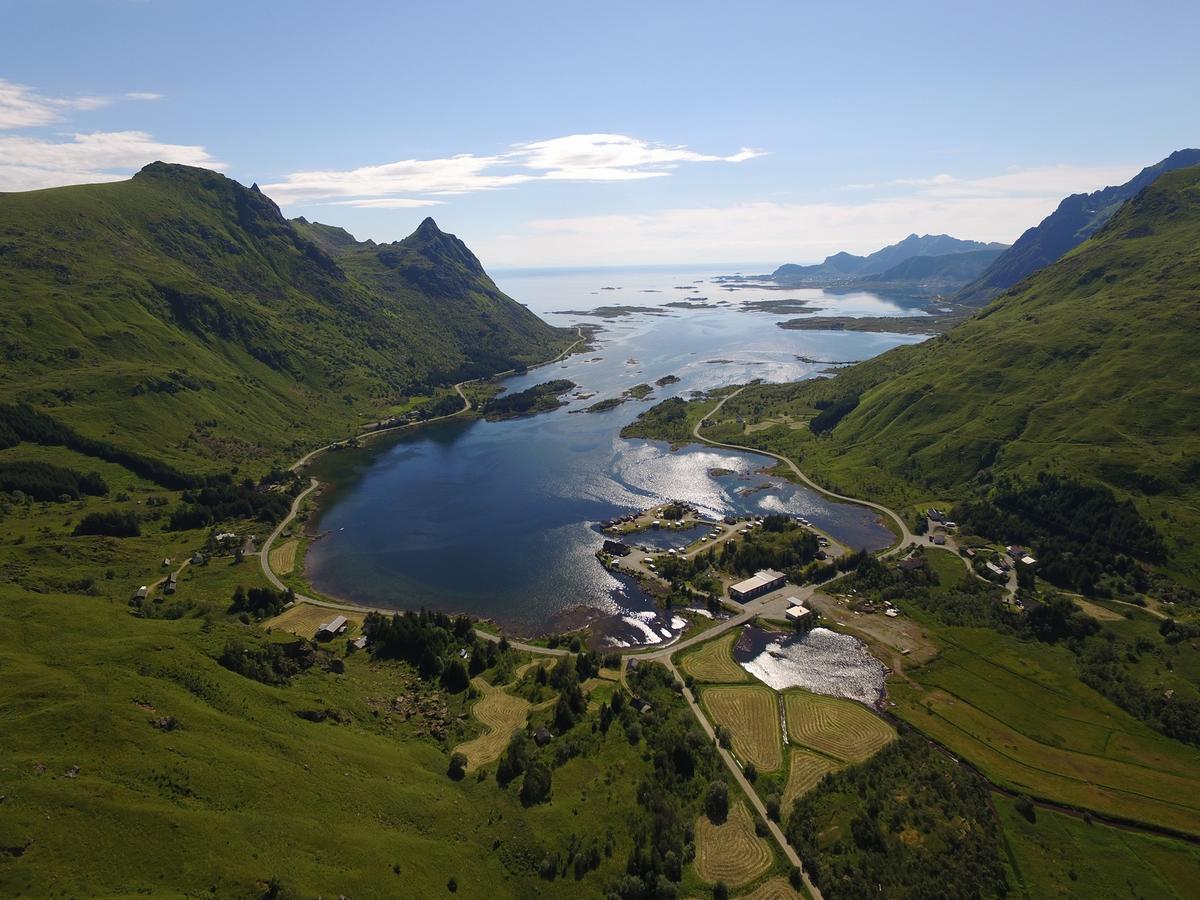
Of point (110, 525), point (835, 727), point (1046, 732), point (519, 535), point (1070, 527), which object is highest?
point (110, 525)

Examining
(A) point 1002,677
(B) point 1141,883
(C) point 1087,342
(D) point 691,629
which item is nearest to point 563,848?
(D) point 691,629

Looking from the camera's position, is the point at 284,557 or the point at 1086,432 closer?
the point at 284,557

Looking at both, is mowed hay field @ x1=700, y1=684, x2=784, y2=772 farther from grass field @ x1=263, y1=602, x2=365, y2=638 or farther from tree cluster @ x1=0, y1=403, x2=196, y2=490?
tree cluster @ x1=0, y1=403, x2=196, y2=490

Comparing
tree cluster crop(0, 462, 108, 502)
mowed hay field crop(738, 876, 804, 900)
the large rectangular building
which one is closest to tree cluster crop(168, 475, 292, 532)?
tree cluster crop(0, 462, 108, 502)

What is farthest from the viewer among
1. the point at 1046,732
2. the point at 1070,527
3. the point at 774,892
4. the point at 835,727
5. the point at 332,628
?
the point at 1070,527

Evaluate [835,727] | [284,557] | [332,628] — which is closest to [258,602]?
[332,628]

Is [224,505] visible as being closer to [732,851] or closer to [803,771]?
[732,851]

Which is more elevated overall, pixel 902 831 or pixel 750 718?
pixel 902 831
